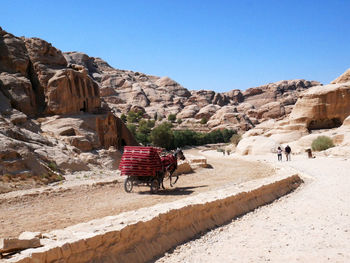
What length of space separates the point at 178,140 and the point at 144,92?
52.9 m

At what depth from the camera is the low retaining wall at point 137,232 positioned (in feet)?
15.2

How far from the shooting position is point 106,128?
3050 cm

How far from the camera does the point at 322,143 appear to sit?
1271 inches

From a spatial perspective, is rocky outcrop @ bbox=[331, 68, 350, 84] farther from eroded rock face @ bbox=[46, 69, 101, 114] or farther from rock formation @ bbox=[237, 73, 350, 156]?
eroded rock face @ bbox=[46, 69, 101, 114]

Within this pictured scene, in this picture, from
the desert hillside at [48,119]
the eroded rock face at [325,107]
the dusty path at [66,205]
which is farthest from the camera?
the eroded rock face at [325,107]

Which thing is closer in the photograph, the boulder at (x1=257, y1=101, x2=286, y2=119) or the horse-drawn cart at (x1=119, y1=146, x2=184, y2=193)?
the horse-drawn cart at (x1=119, y1=146, x2=184, y2=193)

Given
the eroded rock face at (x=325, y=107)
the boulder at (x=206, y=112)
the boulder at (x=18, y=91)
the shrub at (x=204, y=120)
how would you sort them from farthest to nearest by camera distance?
the boulder at (x=206, y=112) → the shrub at (x=204, y=120) → the eroded rock face at (x=325, y=107) → the boulder at (x=18, y=91)

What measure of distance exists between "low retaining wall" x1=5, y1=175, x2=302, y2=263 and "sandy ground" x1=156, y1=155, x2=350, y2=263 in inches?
12.4

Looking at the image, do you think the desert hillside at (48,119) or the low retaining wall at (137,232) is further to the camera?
the desert hillside at (48,119)

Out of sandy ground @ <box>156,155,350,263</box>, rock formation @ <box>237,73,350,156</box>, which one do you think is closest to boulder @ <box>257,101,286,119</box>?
rock formation @ <box>237,73,350,156</box>

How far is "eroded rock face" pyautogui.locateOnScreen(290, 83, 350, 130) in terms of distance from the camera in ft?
137

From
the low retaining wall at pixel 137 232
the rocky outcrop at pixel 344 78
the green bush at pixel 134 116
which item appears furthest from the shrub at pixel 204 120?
the low retaining wall at pixel 137 232

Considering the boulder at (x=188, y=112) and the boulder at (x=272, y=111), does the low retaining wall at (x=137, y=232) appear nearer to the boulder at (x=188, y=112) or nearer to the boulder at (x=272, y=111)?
the boulder at (x=272, y=111)

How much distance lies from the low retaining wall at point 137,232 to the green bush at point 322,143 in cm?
2607
